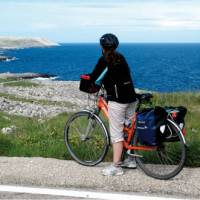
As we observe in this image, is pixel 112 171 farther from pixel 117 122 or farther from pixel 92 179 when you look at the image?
pixel 117 122

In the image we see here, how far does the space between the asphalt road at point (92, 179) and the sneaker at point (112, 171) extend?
0.07 m

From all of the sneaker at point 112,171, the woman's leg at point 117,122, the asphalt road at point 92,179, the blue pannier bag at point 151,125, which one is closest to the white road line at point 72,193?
the asphalt road at point 92,179

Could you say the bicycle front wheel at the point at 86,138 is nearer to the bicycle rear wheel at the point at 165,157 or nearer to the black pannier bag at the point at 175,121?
the bicycle rear wheel at the point at 165,157

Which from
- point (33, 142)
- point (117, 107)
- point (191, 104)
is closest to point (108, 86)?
point (117, 107)

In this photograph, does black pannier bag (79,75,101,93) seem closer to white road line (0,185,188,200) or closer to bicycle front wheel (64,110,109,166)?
bicycle front wheel (64,110,109,166)

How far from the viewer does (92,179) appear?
5945 mm

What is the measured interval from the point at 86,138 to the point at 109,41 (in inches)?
63.9

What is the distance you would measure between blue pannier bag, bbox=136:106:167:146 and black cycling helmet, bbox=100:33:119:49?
957 millimetres

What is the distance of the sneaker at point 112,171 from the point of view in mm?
6172

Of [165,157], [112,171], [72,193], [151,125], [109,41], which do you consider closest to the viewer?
[72,193]

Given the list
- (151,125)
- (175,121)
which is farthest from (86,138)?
(175,121)

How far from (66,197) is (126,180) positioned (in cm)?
89

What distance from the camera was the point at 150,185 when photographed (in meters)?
5.71

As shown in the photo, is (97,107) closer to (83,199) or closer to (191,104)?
(83,199)
